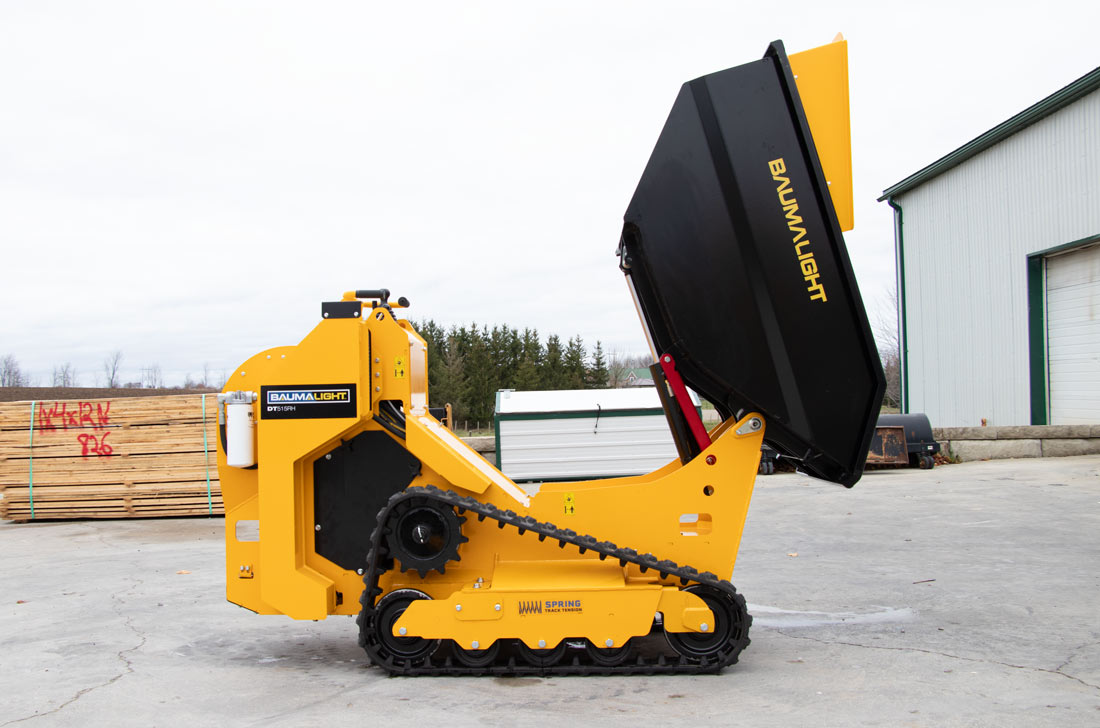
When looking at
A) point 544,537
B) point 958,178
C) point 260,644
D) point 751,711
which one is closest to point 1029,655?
point 751,711

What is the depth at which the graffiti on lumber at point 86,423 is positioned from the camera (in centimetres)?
1173

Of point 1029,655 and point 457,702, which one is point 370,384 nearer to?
point 457,702

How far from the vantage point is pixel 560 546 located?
439cm

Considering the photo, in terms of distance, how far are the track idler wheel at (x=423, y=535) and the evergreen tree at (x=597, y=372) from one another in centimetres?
4576

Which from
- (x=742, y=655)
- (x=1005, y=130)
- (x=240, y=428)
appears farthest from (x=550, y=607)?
(x=1005, y=130)

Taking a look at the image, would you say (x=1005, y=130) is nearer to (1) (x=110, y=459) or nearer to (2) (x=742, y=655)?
(2) (x=742, y=655)

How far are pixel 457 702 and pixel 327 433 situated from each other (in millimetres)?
1575

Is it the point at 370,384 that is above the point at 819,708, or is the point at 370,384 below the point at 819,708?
above

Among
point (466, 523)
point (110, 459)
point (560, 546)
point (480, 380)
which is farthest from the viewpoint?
point (480, 380)

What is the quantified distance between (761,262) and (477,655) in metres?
2.53

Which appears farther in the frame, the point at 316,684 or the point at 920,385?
the point at 920,385

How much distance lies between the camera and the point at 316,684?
4.33 m

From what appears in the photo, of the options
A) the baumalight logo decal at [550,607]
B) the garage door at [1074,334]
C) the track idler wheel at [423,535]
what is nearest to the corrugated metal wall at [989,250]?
the garage door at [1074,334]

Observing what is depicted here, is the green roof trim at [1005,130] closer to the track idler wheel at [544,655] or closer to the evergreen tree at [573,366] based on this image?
the track idler wheel at [544,655]
